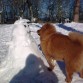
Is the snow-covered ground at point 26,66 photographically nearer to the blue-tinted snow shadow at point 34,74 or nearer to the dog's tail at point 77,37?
the blue-tinted snow shadow at point 34,74

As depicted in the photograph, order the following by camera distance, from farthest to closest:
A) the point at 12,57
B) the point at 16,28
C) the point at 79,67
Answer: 1. the point at 16,28
2. the point at 12,57
3. the point at 79,67

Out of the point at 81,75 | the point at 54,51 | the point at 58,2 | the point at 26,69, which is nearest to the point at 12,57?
the point at 26,69

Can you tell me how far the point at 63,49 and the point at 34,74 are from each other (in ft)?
3.50

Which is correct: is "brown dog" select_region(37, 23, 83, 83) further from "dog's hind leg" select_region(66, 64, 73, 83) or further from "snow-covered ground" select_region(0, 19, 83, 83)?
"snow-covered ground" select_region(0, 19, 83, 83)

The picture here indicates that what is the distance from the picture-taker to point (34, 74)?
588cm

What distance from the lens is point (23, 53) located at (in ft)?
21.7

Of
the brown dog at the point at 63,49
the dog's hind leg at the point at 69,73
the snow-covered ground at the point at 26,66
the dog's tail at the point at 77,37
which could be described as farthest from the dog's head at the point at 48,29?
the dog's hind leg at the point at 69,73

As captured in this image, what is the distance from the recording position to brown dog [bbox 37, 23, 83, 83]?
4.88 metres

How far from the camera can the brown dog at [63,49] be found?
4879 millimetres

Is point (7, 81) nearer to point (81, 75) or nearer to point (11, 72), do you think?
point (11, 72)

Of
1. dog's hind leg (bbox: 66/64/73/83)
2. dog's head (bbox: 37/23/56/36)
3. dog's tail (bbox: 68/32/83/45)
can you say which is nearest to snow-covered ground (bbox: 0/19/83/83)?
dog's hind leg (bbox: 66/64/73/83)

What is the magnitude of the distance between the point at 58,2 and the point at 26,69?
144 feet

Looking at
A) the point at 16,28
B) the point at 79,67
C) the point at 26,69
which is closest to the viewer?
the point at 79,67

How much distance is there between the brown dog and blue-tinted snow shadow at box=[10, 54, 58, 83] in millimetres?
295
